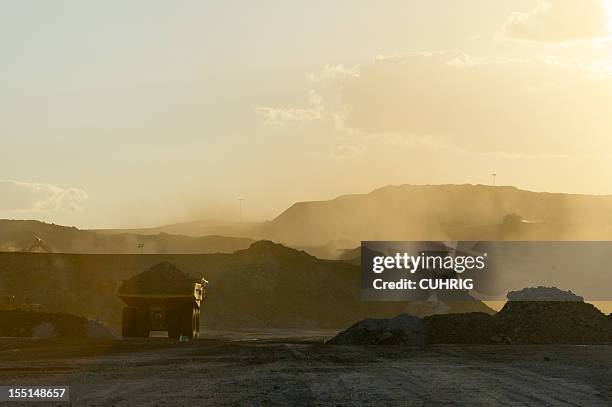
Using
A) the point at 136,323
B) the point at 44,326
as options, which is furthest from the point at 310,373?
the point at 44,326

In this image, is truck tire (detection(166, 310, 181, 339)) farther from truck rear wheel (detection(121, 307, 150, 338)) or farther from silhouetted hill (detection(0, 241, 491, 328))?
silhouetted hill (detection(0, 241, 491, 328))

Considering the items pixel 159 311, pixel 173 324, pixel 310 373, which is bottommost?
pixel 310 373

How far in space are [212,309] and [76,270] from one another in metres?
16.7

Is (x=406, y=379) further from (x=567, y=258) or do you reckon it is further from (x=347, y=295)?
(x=567, y=258)

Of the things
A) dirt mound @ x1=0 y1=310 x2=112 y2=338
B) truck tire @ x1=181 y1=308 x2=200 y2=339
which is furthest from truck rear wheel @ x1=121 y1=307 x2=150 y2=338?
dirt mound @ x1=0 y1=310 x2=112 y2=338

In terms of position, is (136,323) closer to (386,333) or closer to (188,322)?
(188,322)

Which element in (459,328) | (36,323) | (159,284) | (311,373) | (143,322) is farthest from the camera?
(36,323)

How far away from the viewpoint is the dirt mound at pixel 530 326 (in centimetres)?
4125

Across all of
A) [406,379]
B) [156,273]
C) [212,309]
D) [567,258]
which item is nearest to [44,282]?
[212,309]

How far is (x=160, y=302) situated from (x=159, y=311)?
1.63 ft

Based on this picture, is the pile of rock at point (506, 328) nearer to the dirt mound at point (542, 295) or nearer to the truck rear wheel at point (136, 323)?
the dirt mound at point (542, 295)

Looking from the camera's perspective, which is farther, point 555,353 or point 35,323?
point 35,323

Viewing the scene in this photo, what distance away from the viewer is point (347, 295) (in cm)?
8594

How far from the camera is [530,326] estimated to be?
4216 cm
